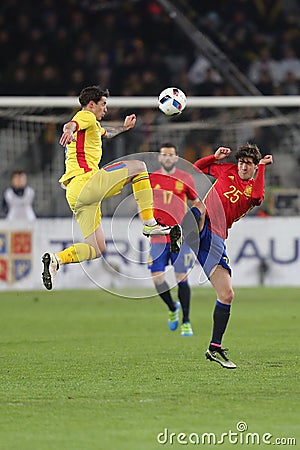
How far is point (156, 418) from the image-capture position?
6.38 m

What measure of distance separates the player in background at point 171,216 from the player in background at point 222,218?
3100 millimetres

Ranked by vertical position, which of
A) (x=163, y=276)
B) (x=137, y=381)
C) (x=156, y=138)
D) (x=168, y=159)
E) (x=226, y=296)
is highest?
(x=156, y=138)

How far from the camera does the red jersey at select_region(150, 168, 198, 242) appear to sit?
12.5 m

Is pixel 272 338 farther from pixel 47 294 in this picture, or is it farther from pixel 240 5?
pixel 240 5

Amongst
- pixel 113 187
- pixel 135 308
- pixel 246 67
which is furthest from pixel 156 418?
pixel 246 67

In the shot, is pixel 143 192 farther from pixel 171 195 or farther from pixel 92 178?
pixel 171 195

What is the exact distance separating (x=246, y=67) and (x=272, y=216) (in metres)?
5.43

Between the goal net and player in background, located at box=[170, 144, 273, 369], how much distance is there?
9.51 meters

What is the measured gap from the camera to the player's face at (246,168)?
8.98 m

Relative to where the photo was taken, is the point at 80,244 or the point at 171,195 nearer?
the point at 80,244

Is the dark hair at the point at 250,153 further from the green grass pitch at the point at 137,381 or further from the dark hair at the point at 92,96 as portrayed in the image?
the green grass pitch at the point at 137,381
